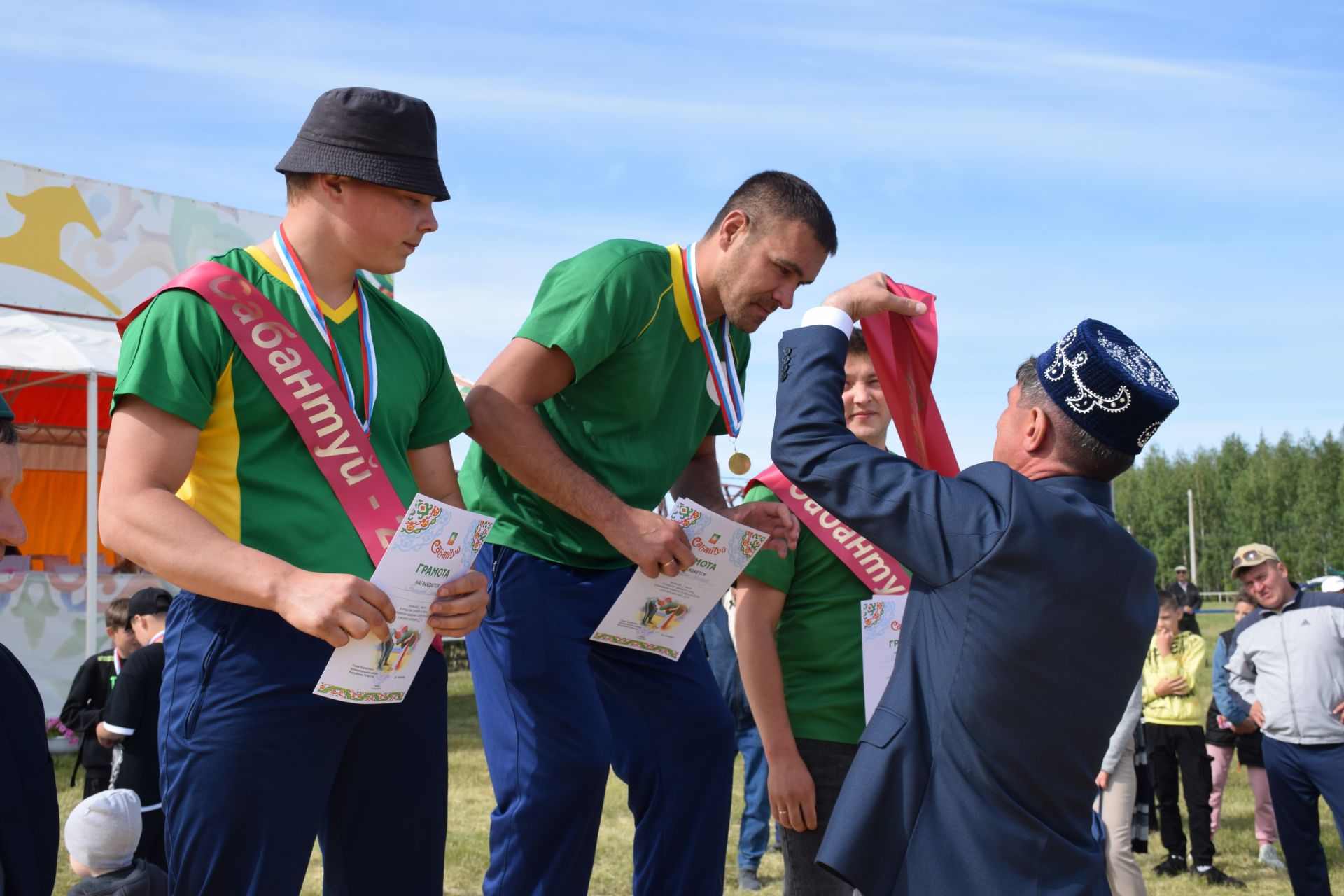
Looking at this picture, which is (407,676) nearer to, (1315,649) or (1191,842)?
(1315,649)

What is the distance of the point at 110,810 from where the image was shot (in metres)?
3.81

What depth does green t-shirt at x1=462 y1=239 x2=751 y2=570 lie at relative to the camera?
2.88m

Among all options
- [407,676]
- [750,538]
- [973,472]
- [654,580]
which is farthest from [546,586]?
[973,472]

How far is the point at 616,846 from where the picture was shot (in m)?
7.88

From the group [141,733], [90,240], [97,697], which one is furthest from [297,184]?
[90,240]

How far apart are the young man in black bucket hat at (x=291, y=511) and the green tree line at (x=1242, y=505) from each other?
68106 mm

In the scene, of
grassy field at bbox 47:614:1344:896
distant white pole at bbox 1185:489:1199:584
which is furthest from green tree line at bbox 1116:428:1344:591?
grassy field at bbox 47:614:1344:896

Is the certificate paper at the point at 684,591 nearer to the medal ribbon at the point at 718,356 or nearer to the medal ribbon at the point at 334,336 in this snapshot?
the medal ribbon at the point at 718,356

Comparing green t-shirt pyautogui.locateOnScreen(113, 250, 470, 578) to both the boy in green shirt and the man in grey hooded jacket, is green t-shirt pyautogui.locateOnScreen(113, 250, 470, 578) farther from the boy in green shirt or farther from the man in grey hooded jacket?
the man in grey hooded jacket

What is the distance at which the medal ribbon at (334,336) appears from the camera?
2.25 metres

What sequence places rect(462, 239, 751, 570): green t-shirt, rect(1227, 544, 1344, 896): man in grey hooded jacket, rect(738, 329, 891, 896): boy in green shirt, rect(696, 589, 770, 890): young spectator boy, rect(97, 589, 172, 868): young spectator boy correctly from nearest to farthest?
rect(462, 239, 751, 570): green t-shirt, rect(738, 329, 891, 896): boy in green shirt, rect(97, 589, 172, 868): young spectator boy, rect(1227, 544, 1344, 896): man in grey hooded jacket, rect(696, 589, 770, 890): young spectator boy

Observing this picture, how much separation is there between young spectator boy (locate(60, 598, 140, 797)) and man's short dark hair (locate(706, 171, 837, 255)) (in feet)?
16.2

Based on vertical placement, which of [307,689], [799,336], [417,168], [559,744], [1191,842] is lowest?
[1191,842]

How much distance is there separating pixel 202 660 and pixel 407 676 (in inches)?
13.5
